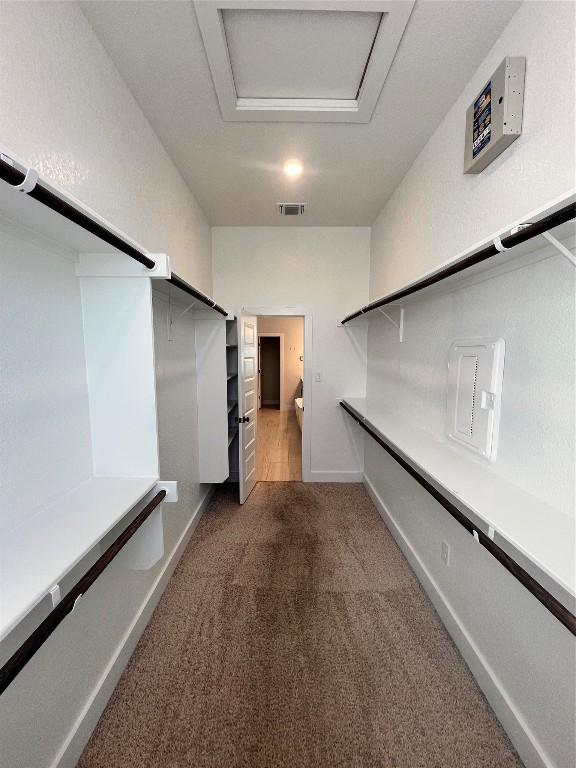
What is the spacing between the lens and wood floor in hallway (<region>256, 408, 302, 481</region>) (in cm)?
395

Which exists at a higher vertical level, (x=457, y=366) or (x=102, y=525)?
(x=457, y=366)

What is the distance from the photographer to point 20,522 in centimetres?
92

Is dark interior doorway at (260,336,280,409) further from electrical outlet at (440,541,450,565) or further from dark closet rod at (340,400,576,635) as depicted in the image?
dark closet rod at (340,400,576,635)

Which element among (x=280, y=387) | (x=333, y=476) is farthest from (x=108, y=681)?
(x=280, y=387)

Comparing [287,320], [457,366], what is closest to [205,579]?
[457,366]

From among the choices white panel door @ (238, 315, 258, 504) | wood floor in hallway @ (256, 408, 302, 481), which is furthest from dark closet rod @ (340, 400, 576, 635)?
wood floor in hallway @ (256, 408, 302, 481)

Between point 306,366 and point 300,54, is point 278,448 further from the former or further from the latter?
point 300,54

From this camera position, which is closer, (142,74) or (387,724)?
(387,724)

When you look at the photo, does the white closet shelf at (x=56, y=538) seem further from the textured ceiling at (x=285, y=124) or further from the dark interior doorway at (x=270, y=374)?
the dark interior doorway at (x=270, y=374)

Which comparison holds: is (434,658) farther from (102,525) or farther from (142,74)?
(142,74)

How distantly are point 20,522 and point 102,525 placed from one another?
231 mm

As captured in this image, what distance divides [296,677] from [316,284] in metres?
3.11

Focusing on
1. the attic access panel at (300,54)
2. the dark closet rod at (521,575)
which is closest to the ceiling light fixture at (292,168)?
the attic access panel at (300,54)

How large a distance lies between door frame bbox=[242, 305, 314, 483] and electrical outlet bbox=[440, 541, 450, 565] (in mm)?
1913
